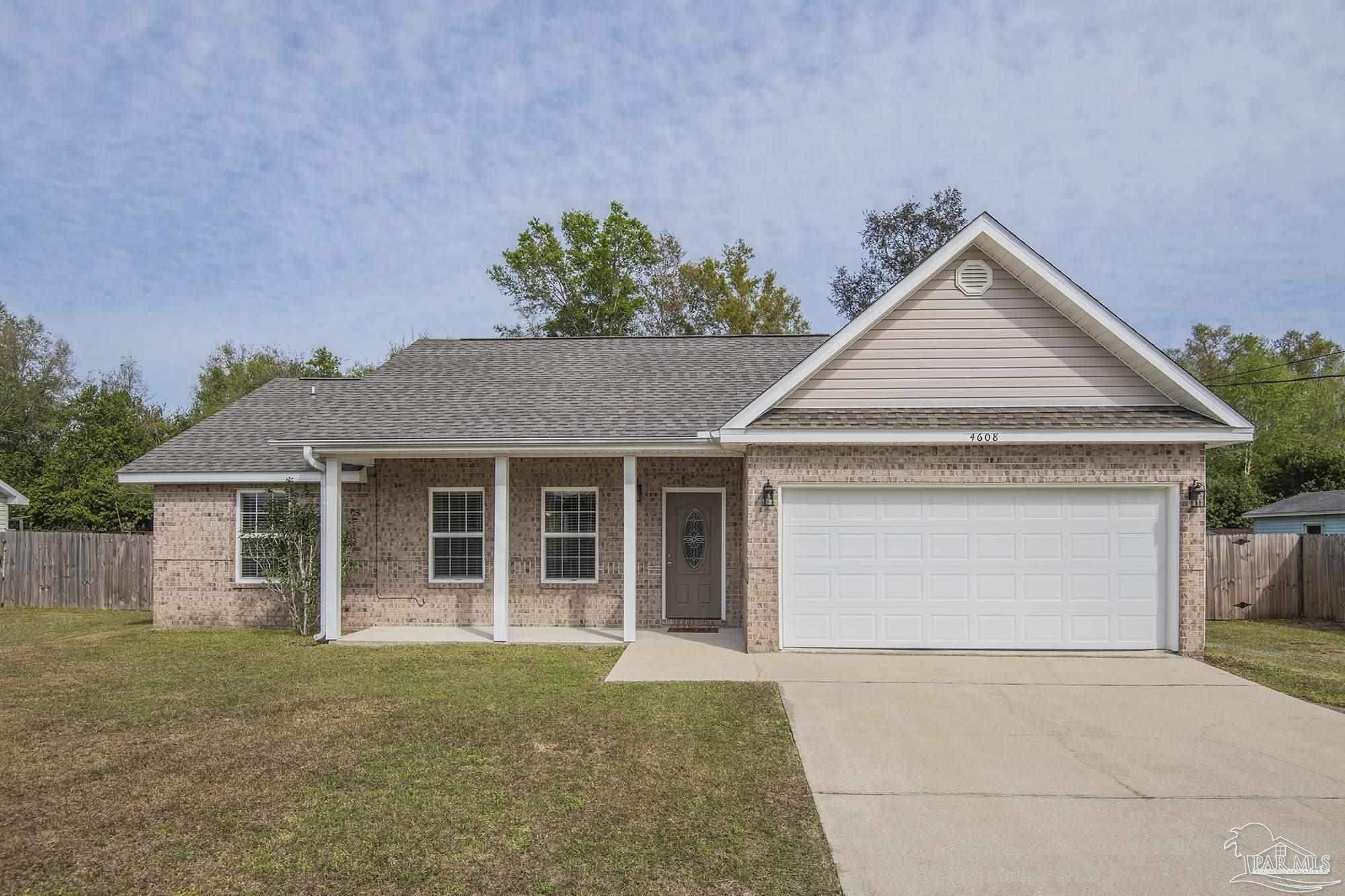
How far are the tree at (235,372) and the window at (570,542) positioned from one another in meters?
31.5

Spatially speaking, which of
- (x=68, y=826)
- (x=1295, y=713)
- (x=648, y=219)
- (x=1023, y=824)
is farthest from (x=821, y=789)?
(x=648, y=219)

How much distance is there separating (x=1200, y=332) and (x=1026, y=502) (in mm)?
45017

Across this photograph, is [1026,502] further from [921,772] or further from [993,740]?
[921,772]

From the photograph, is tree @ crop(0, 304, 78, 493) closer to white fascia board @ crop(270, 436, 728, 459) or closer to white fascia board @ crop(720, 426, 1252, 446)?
white fascia board @ crop(270, 436, 728, 459)

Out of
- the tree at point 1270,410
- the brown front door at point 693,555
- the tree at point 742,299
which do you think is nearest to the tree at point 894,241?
the tree at point 742,299

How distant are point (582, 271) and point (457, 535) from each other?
21316mm

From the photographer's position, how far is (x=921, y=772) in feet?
20.5

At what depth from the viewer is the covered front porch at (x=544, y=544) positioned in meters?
13.1

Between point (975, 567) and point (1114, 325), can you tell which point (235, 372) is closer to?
point (975, 567)

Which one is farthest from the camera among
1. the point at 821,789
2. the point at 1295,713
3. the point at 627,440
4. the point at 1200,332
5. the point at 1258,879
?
the point at 1200,332

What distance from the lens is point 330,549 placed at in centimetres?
1181

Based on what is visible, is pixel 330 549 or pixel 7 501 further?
pixel 7 501

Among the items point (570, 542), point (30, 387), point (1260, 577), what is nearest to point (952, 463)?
point (570, 542)

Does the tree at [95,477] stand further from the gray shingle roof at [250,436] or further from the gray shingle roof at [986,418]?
the gray shingle roof at [986,418]
